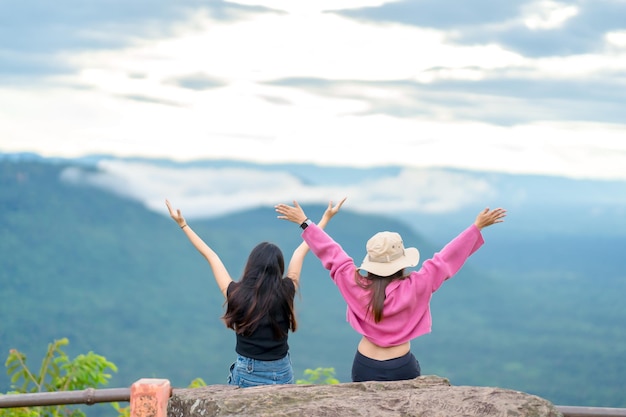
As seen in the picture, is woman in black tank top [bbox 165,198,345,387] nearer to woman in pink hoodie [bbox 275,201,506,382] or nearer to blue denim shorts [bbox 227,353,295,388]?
blue denim shorts [bbox 227,353,295,388]

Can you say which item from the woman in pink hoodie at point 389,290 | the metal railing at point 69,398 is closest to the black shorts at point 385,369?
the woman in pink hoodie at point 389,290

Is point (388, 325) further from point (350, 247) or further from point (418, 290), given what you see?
point (350, 247)

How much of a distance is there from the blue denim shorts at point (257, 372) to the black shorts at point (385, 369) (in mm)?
475

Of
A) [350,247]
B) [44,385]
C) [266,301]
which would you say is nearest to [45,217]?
[350,247]

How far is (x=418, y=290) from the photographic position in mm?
4781

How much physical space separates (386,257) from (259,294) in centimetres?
78

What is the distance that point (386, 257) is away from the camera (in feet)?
15.9

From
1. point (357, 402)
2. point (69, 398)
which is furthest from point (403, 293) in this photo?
point (69, 398)

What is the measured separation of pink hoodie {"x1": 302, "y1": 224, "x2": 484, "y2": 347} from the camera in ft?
15.7

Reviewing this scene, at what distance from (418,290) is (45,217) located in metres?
64.6

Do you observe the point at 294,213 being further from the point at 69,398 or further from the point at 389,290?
the point at 69,398

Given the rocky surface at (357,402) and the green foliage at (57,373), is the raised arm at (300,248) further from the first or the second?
the green foliage at (57,373)

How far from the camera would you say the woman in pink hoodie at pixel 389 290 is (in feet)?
15.7

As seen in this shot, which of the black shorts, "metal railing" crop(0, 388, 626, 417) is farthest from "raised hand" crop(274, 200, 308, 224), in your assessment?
"metal railing" crop(0, 388, 626, 417)
